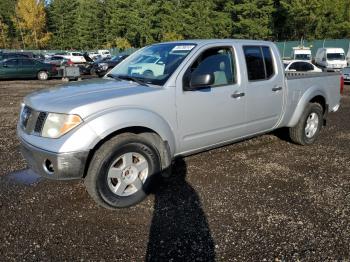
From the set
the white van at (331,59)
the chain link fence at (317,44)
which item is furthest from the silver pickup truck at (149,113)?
the chain link fence at (317,44)

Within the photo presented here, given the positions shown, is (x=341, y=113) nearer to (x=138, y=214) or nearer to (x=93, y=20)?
(x=138, y=214)

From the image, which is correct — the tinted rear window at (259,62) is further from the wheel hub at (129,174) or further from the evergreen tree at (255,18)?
the evergreen tree at (255,18)

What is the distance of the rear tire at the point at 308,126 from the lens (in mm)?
6491

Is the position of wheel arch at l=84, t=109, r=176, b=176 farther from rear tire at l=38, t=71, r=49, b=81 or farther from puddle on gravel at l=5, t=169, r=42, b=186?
rear tire at l=38, t=71, r=49, b=81

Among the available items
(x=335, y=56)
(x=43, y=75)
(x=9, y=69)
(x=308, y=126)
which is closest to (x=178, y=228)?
(x=308, y=126)

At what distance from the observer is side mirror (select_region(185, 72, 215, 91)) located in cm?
446

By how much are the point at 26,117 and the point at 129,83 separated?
1243mm

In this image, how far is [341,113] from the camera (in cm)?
1051

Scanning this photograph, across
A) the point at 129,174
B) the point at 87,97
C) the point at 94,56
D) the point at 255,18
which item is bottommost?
the point at 94,56

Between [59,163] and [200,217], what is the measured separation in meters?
1.56

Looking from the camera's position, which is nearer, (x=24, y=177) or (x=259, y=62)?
(x=24, y=177)

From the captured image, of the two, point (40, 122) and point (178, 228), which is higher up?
point (40, 122)

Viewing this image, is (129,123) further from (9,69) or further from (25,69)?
(25,69)

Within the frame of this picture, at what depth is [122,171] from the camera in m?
4.12
